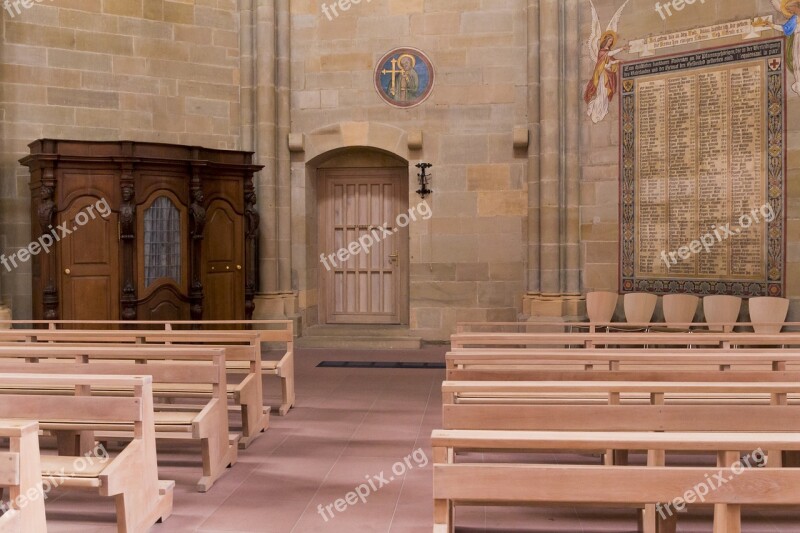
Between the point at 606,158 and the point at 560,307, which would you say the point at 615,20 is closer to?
the point at 606,158

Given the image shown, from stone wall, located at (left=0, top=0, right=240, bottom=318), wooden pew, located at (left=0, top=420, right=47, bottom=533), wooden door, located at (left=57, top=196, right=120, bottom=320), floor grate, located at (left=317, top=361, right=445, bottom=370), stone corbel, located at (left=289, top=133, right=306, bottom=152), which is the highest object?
stone wall, located at (left=0, top=0, right=240, bottom=318)

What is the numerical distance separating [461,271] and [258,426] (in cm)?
525

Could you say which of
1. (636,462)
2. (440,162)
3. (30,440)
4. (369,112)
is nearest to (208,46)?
(369,112)

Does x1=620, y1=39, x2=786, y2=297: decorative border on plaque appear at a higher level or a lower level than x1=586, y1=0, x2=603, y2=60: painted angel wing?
lower

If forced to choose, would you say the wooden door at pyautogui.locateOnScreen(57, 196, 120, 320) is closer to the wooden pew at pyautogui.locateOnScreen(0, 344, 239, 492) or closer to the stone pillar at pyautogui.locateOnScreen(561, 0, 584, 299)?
the wooden pew at pyautogui.locateOnScreen(0, 344, 239, 492)

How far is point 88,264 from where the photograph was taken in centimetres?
841

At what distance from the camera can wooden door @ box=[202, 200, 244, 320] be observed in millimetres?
9250

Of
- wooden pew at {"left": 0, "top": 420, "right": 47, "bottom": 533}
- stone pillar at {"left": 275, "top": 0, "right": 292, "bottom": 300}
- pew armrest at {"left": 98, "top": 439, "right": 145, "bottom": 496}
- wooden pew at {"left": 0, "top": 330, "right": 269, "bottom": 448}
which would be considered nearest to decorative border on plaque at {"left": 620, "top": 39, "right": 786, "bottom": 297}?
stone pillar at {"left": 275, "top": 0, "right": 292, "bottom": 300}

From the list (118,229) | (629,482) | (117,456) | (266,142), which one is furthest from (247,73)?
(629,482)

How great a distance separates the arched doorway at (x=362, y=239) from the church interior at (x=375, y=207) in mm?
30

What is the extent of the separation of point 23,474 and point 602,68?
8.45m

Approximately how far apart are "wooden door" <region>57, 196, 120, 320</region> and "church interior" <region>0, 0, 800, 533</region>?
0.02 meters

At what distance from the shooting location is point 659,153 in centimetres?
934

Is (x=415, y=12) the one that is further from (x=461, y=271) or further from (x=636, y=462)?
(x=636, y=462)
